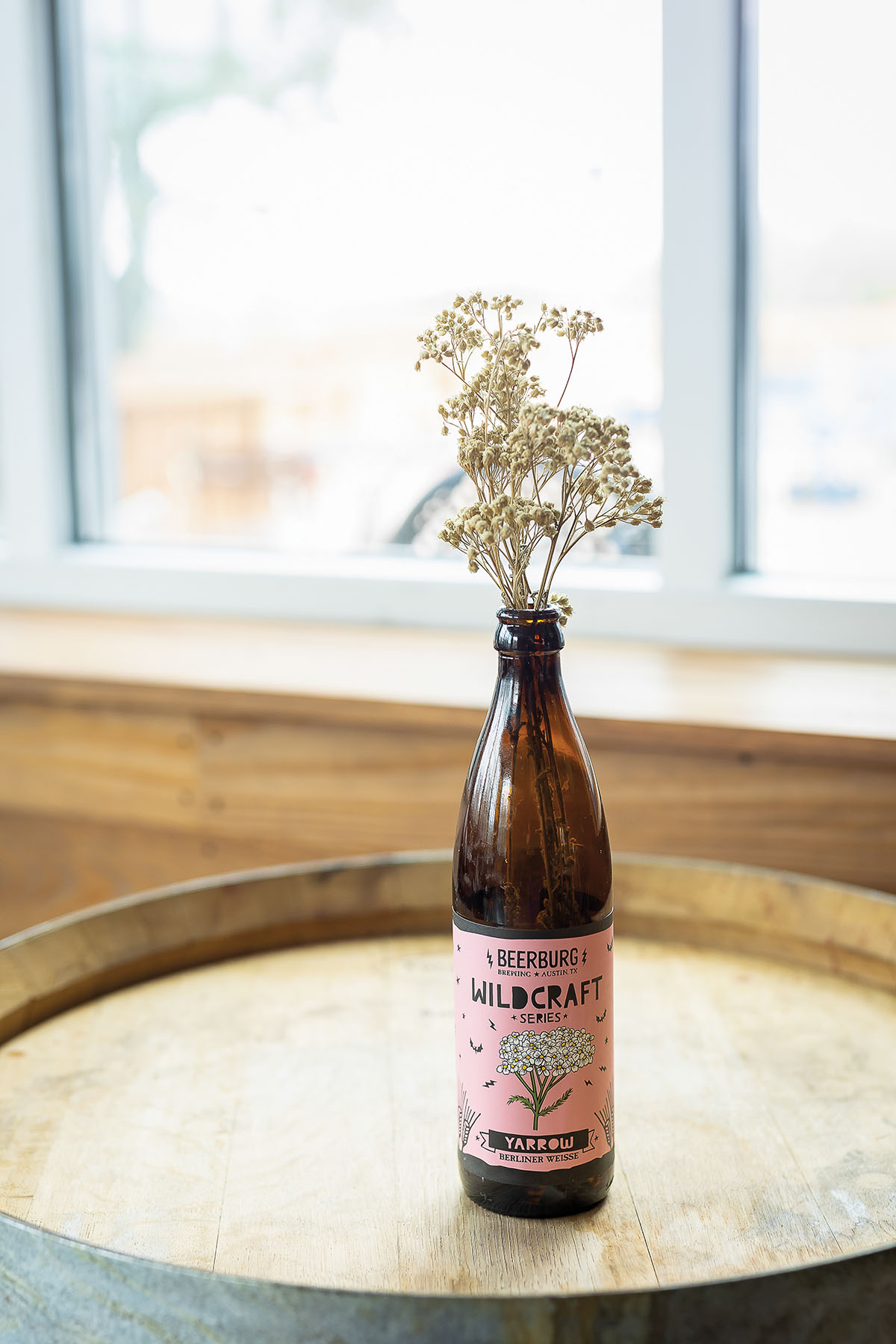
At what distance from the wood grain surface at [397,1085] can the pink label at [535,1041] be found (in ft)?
0.12

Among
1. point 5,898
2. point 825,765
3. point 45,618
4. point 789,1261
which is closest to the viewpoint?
point 789,1261

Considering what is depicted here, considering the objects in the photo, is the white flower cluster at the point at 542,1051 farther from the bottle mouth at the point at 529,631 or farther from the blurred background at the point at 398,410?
the blurred background at the point at 398,410

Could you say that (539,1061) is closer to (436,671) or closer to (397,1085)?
(397,1085)

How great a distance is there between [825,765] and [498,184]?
872mm

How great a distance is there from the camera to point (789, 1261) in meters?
0.55

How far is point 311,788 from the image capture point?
52.1 inches

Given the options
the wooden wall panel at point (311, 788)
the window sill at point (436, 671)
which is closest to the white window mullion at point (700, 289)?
the window sill at point (436, 671)

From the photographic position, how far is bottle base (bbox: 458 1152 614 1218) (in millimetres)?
586

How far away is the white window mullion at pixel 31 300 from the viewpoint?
5.83 feet

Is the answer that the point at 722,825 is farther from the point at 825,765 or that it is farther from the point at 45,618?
the point at 45,618

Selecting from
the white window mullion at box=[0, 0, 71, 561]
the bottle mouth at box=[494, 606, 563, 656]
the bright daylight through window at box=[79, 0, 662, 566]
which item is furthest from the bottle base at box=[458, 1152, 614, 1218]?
the white window mullion at box=[0, 0, 71, 561]

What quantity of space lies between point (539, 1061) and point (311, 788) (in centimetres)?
77

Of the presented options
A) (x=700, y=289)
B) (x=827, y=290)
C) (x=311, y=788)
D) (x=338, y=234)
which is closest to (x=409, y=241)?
(x=338, y=234)

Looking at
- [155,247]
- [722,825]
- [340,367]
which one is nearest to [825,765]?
[722,825]
